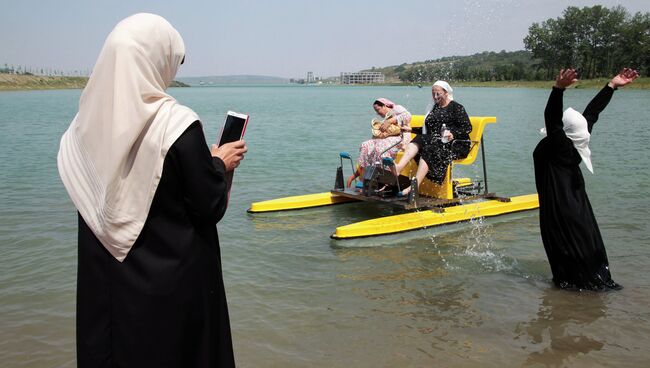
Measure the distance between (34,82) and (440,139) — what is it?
423 feet

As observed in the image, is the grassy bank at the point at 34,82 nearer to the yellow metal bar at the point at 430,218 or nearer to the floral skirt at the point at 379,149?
the floral skirt at the point at 379,149

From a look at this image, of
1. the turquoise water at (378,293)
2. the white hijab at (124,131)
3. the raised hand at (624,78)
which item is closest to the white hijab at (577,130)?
the raised hand at (624,78)

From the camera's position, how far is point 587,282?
6223 millimetres

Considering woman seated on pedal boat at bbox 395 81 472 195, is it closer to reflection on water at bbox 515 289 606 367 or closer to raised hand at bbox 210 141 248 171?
reflection on water at bbox 515 289 606 367

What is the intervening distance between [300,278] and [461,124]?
3.84 meters

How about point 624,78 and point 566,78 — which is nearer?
point 566,78

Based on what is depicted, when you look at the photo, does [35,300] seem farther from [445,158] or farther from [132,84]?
[445,158]

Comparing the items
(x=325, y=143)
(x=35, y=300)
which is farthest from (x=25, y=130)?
(x=35, y=300)

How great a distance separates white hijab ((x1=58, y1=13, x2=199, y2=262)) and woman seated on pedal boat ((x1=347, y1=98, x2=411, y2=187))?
747cm

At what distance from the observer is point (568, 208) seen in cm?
593

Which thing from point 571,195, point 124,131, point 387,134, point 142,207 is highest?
point 124,131

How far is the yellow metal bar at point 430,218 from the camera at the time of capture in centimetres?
840

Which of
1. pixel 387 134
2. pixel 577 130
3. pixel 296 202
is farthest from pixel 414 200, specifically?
pixel 577 130

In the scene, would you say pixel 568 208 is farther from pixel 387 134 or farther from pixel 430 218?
pixel 387 134
